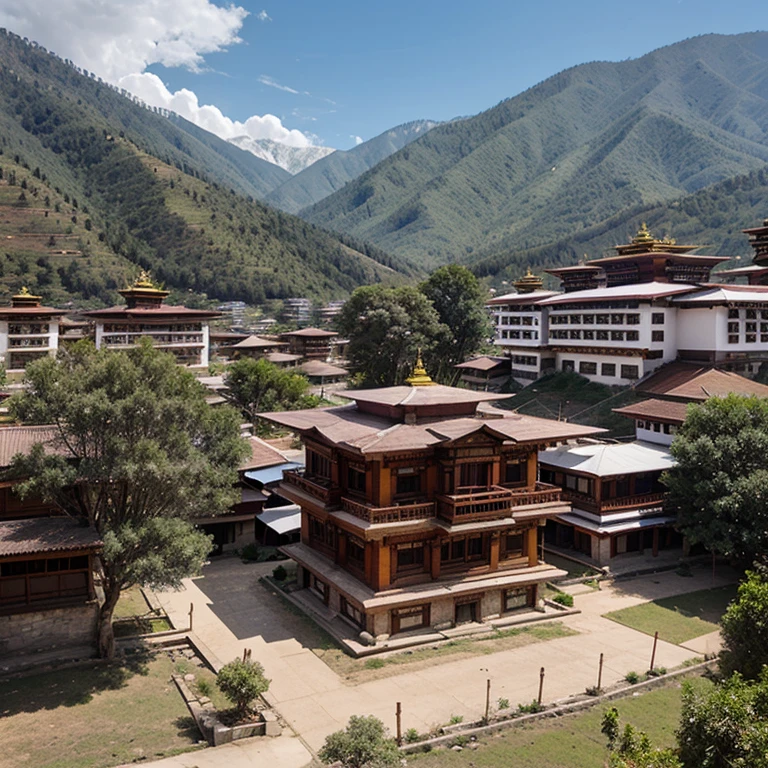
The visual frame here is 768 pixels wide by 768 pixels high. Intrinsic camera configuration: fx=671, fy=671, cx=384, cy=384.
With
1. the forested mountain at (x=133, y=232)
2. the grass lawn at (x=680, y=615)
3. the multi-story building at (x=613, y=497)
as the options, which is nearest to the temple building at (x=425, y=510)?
the grass lawn at (x=680, y=615)

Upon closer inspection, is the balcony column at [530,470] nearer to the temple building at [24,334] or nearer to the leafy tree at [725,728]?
the leafy tree at [725,728]

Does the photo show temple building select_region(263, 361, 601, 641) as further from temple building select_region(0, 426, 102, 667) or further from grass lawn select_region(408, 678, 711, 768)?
temple building select_region(0, 426, 102, 667)

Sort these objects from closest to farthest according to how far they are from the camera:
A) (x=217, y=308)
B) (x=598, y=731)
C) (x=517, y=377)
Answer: (x=598, y=731) < (x=517, y=377) < (x=217, y=308)

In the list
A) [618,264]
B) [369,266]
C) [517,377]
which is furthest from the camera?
[369,266]

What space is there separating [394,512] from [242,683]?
23.7ft

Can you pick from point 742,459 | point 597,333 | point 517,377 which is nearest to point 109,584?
point 742,459

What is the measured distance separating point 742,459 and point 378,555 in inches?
590

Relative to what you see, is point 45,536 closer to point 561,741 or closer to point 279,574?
point 279,574

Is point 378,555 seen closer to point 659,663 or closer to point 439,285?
point 659,663

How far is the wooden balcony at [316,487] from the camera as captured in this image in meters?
23.8

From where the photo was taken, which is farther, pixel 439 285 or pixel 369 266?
pixel 369 266

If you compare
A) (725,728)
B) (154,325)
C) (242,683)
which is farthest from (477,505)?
(154,325)

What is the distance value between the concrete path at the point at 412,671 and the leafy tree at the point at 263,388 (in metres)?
24.9

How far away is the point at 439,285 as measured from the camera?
230ft
